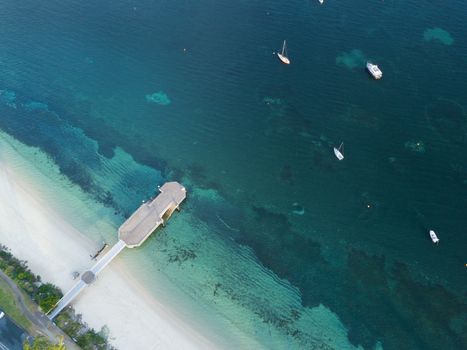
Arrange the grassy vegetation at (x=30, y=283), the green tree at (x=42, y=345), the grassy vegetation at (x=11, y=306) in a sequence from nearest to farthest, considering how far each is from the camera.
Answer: the green tree at (x=42, y=345) < the grassy vegetation at (x=11, y=306) < the grassy vegetation at (x=30, y=283)

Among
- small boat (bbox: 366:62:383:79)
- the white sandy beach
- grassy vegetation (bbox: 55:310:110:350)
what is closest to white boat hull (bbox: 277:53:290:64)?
small boat (bbox: 366:62:383:79)

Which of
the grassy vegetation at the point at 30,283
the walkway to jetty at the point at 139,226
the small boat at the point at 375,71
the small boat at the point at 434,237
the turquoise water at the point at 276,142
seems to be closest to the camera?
the grassy vegetation at the point at 30,283

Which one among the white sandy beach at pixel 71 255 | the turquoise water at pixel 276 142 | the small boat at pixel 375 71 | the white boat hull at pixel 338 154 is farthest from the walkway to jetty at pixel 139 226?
the small boat at pixel 375 71

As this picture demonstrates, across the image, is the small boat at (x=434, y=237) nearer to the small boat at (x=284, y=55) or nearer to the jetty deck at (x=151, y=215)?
the jetty deck at (x=151, y=215)

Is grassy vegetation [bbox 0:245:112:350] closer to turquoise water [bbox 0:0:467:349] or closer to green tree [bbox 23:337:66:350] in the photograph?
green tree [bbox 23:337:66:350]

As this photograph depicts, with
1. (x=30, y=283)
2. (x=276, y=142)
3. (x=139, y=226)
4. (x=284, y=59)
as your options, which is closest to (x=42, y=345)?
(x=30, y=283)

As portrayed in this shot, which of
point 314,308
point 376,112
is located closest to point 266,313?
point 314,308
